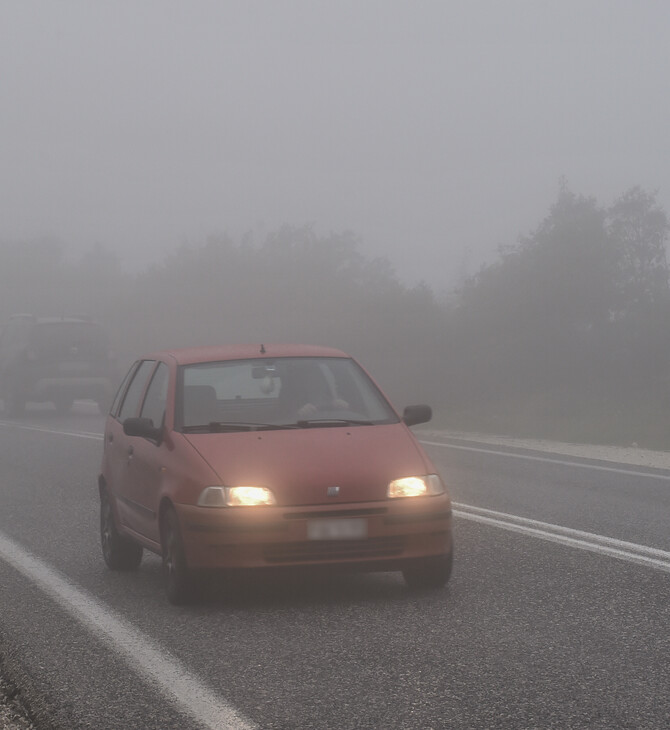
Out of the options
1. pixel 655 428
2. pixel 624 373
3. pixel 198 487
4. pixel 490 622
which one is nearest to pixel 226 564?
pixel 198 487

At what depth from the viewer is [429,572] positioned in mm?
7004

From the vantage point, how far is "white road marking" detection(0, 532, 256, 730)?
4.73 m

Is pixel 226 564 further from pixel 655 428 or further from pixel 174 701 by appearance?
pixel 655 428

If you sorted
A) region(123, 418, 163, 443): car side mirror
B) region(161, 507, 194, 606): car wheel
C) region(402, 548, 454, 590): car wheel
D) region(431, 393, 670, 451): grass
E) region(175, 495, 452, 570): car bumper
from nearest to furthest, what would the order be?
region(175, 495, 452, 570): car bumper, region(161, 507, 194, 606): car wheel, region(402, 548, 454, 590): car wheel, region(123, 418, 163, 443): car side mirror, region(431, 393, 670, 451): grass

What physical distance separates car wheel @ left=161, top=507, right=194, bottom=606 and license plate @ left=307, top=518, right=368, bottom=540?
0.68 metres

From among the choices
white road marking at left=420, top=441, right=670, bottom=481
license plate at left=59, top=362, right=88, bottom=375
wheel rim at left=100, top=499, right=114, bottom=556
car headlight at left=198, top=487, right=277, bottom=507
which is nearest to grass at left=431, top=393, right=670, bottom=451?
license plate at left=59, top=362, right=88, bottom=375

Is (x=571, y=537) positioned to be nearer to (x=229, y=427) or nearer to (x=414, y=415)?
(x=414, y=415)

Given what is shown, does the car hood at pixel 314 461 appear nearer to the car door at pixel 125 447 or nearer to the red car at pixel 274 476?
the red car at pixel 274 476

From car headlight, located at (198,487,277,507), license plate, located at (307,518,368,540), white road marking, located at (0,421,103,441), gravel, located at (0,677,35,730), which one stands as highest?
car headlight, located at (198,487,277,507)

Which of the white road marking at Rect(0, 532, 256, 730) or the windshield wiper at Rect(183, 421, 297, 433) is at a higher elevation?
the windshield wiper at Rect(183, 421, 297, 433)

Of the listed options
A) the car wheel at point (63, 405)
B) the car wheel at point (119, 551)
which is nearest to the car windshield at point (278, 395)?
the car wheel at point (119, 551)

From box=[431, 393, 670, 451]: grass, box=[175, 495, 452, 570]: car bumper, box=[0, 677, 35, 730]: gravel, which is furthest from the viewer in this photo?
box=[431, 393, 670, 451]: grass

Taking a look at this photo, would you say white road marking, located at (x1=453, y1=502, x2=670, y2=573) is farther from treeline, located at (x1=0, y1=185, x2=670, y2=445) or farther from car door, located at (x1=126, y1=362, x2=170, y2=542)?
treeline, located at (x1=0, y1=185, x2=670, y2=445)

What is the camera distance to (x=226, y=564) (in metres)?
6.62
